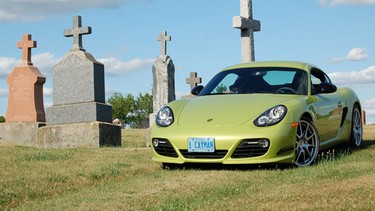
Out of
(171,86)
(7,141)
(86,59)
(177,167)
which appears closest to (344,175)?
(177,167)

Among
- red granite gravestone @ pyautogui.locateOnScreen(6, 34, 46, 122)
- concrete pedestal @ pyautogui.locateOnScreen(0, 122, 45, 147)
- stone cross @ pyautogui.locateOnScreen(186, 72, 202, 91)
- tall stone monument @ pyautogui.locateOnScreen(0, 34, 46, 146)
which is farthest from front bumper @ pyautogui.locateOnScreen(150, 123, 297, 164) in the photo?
stone cross @ pyautogui.locateOnScreen(186, 72, 202, 91)

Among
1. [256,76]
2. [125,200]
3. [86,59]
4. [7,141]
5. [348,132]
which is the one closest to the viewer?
[125,200]

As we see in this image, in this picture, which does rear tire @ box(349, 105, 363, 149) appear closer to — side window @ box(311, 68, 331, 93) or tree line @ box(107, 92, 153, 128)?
side window @ box(311, 68, 331, 93)

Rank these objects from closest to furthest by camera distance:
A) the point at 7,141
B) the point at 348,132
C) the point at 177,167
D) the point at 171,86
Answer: the point at 177,167 → the point at 348,132 → the point at 7,141 → the point at 171,86

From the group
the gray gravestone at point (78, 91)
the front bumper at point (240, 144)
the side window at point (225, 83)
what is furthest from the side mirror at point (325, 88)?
the gray gravestone at point (78, 91)

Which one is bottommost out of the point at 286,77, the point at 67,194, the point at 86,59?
the point at 67,194

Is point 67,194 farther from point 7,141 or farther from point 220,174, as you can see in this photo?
point 7,141

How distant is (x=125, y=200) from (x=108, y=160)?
12.0 ft

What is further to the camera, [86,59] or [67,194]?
[86,59]

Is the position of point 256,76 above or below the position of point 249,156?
above

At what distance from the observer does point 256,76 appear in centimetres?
918

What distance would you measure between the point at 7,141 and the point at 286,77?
44.2 ft

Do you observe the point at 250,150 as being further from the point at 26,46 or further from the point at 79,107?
the point at 26,46

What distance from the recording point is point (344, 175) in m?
6.95
